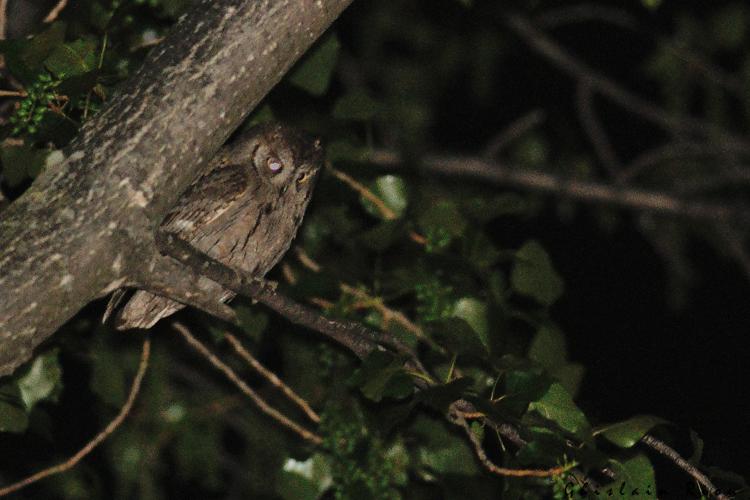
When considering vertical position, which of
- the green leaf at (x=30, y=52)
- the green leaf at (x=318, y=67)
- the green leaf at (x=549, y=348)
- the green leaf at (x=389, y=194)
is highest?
the green leaf at (x=30, y=52)

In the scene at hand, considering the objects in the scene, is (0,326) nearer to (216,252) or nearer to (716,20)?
(216,252)

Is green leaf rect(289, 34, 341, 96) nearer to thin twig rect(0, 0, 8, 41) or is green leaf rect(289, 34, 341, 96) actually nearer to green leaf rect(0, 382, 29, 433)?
thin twig rect(0, 0, 8, 41)

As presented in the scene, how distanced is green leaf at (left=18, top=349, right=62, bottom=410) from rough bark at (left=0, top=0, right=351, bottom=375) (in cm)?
58

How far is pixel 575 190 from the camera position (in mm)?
4363

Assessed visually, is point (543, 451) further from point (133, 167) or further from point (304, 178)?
point (304, 178)

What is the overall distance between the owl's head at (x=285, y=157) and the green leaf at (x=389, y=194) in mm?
210

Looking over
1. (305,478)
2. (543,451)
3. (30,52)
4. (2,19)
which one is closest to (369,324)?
(305,478)

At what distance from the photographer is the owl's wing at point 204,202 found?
8.39 feet

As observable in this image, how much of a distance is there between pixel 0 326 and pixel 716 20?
375 centimetres

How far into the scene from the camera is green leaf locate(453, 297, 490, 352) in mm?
2227

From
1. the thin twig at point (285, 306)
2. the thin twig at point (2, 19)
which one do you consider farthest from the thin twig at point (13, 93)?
the thin twig at point (285, 306)

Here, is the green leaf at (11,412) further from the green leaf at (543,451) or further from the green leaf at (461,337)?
the green leaf at (543,451)

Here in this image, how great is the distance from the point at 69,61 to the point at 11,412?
755 millimetres

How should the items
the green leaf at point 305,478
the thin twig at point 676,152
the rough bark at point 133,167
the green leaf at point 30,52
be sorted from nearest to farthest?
the rough bark at point 133,167 < the green leaf at point 30,52 < the green leaf at point 305,478 < the thin twig at point 676,152
